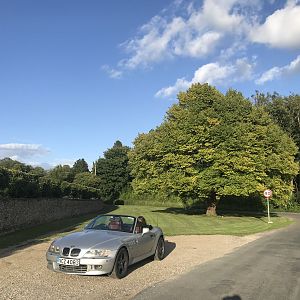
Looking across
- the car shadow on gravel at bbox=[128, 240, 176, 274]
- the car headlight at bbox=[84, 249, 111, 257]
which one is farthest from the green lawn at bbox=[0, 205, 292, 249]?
the car headlight at bbox=[84, 249, 111, 257]

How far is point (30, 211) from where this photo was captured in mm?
27062

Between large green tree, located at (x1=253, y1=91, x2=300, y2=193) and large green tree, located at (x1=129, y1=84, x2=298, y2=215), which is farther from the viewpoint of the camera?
large green tree, located at (x1=253, y1=91, x2=300, y2=193)

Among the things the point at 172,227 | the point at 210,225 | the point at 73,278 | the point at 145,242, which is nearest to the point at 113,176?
the point at 210,225

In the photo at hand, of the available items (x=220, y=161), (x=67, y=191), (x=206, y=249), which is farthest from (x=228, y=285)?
(x=67, y=191)

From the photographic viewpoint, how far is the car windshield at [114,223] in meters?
11.6

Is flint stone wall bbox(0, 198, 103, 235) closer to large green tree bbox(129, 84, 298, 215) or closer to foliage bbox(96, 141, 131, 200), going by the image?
large green tree bbox(129, 84, 298, 215)

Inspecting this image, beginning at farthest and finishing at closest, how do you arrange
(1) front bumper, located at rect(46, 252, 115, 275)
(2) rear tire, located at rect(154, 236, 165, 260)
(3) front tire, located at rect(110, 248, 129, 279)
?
(2) rear tire, located at rect(154, 236, 165, 260)
(3) front tire, located at rect(110, 248, 129, 279)
(1) front bumper, located at rect(46, 252, 115, 275)

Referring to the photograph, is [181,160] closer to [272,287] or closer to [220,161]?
[220,161]

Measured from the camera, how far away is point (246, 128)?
38.4 metres

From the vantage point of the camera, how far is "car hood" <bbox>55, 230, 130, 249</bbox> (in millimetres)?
9859

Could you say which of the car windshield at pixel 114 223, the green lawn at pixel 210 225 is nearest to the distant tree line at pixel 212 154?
the green lawn at pixel 210 225

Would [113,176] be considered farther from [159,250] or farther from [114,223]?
[114,223]

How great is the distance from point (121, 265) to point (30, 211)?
1820 cm

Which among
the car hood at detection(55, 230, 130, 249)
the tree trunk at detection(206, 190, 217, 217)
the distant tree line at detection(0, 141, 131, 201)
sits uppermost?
the distant tree line at detection(0, 141, 131, 201)
